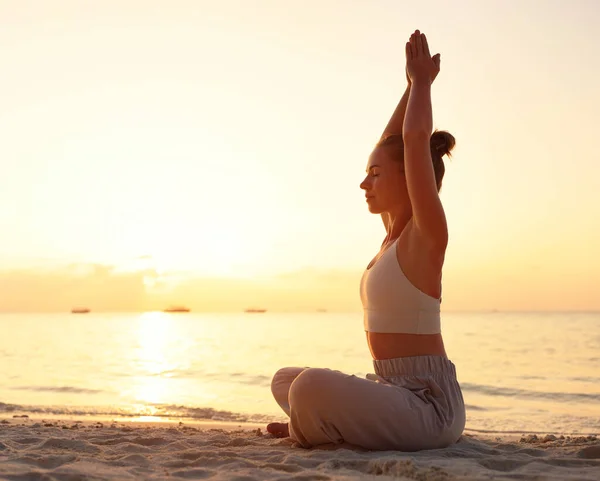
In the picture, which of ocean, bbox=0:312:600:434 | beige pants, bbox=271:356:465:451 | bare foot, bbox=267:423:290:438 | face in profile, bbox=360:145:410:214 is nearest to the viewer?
beige pants, bbox=271:356:465:451

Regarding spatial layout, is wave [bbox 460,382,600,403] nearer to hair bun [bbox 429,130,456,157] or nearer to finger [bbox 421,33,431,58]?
hair bun [bbox 429,130,456,157]

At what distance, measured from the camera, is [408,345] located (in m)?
3.43

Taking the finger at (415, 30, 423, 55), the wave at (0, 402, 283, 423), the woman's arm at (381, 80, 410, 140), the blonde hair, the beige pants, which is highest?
the finger at (415, 30, 423, 55)

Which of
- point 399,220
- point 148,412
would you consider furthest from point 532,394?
point 399,220

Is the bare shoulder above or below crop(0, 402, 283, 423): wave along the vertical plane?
above

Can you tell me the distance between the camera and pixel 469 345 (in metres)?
24.0

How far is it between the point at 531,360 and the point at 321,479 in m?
16.4

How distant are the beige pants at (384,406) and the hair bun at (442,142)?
117 centimetres

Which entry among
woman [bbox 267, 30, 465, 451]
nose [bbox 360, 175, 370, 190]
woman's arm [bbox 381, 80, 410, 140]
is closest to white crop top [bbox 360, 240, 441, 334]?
woman [bbox 267, 30, 465, 451]

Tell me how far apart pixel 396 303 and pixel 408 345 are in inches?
10.0

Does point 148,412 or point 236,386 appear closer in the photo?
point 148,412

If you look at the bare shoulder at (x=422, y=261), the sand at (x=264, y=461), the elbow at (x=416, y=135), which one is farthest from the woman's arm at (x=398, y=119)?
the sand at (x=264, y=461)

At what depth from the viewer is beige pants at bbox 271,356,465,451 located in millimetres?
3211

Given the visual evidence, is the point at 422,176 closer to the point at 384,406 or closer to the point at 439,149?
the point at 439,149
